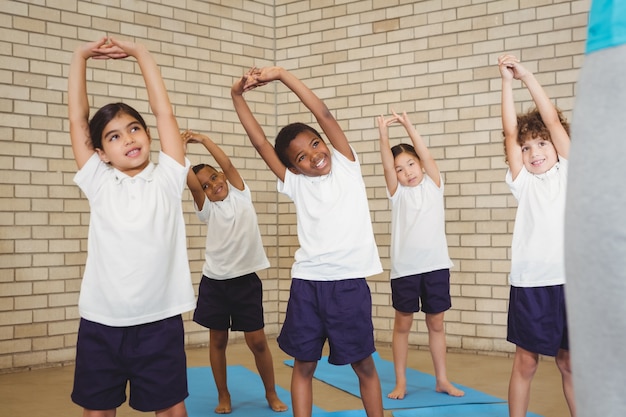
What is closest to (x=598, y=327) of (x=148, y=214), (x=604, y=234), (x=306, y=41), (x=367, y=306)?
(x=604, y=234)

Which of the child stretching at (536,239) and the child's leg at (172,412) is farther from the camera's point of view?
the child stretching at (536,239)

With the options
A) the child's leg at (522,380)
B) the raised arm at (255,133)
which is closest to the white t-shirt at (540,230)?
the child's leg at (522,380)

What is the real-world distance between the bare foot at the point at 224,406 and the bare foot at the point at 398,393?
1.03 meters

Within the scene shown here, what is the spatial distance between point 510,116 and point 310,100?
3.11 feet

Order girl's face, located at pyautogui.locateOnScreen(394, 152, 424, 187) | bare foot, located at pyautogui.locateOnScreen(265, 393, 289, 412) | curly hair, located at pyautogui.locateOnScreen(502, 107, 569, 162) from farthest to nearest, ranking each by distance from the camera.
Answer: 1. girl's face, located at pyautogui.locateOnScreen(394, 152, 424, 187)
2. bare foot, located at pyautogui.locateOnScreen(265, 393, 289, 412)
3. curly hair, located at pyautogui.locateOnScreen(502, 107, 569, 162)

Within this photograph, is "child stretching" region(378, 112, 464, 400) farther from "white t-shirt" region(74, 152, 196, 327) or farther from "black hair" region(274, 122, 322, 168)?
"white t-shirt" region(74, 152, 196, 327)

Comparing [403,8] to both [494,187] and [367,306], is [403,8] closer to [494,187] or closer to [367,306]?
[494,187]

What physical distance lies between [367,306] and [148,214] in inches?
47.1

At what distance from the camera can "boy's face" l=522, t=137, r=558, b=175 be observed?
132 inches

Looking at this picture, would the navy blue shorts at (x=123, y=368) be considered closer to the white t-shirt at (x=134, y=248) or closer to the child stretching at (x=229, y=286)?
the white t-shirt at (x=134, y=248)

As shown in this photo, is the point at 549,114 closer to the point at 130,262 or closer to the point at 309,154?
the point at 309,154

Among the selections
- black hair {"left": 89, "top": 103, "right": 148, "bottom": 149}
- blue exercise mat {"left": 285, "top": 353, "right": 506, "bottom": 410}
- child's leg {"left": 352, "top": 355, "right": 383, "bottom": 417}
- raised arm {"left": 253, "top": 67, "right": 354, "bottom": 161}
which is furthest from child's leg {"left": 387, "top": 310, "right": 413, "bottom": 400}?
black hair {"left": 89, "top": 103, "right": 148, "bottom": 149}

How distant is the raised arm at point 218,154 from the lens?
4316 mm

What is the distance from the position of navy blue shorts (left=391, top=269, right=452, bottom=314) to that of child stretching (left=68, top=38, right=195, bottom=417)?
217 cm
